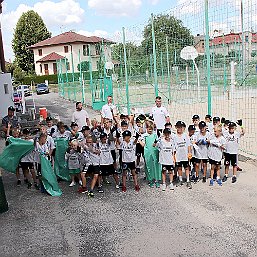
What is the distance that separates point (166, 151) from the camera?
24.3ft

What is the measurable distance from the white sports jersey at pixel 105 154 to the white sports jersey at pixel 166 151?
→ 1.01 meters

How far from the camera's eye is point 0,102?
17484mm

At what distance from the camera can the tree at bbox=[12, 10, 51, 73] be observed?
60156mm

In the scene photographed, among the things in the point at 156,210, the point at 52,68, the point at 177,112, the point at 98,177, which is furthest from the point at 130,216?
the point at 52,68

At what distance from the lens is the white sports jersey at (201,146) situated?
7.54 m

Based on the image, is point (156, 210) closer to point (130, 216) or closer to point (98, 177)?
point (130, 216)

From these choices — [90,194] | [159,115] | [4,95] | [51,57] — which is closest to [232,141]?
[159,115]

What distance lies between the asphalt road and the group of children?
0.30m

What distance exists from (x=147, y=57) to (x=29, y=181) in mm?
12451

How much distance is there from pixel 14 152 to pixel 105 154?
196 cm

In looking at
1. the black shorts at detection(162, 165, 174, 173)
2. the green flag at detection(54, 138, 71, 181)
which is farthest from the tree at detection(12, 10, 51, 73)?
the black shorts at detection(162, 165, 174, 173)

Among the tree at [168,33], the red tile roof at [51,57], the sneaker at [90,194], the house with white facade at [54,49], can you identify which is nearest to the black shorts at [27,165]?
the sneaker at [90,194]

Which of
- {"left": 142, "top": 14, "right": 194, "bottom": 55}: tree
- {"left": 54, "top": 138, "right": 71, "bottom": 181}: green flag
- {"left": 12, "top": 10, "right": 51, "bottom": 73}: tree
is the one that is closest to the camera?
{"left": 54, "top": 138, "right": 71, "bottom": 181}: green flag

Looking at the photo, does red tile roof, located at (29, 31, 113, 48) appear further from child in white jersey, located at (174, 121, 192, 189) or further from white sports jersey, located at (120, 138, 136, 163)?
child in white jersey, located at (174, 121, 192, 189)
